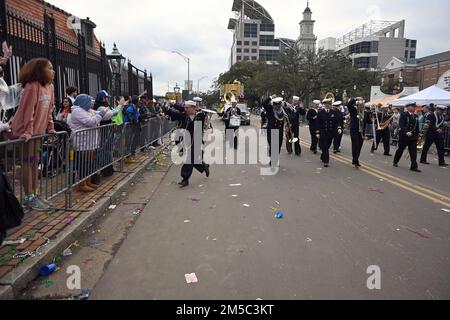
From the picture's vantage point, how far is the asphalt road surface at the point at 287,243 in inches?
140

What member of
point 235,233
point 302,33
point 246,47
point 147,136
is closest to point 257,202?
point 235,233

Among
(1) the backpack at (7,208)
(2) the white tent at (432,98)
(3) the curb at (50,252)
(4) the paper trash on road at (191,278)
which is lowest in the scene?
(4) the paper trash on road at (191,278)

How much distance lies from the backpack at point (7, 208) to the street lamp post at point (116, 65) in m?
10.3

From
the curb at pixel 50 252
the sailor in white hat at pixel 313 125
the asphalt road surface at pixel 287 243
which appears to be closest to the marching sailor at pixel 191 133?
the asphalt road surface at pixel 287 243

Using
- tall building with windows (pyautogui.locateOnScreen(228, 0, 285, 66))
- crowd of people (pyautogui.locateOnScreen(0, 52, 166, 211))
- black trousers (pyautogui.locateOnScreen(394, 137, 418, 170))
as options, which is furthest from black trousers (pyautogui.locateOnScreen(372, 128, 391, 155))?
tall building with windows (pyautogui.locateOnScreen(228, 0, 285, 66))

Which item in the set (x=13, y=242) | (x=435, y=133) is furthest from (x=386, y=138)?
(x=13, y=242)

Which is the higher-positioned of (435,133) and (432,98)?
(432,98)

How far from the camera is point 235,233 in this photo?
5.06m

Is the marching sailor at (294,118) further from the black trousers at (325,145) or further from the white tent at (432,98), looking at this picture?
the white tent at (432,98)

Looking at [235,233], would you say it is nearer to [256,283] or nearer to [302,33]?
[256,283]

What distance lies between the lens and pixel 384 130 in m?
14.1

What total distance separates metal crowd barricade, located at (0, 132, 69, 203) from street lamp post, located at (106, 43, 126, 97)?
838cm

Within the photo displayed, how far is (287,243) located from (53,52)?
673cm

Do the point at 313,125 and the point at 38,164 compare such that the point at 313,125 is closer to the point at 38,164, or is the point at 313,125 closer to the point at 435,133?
the point at 435,133
